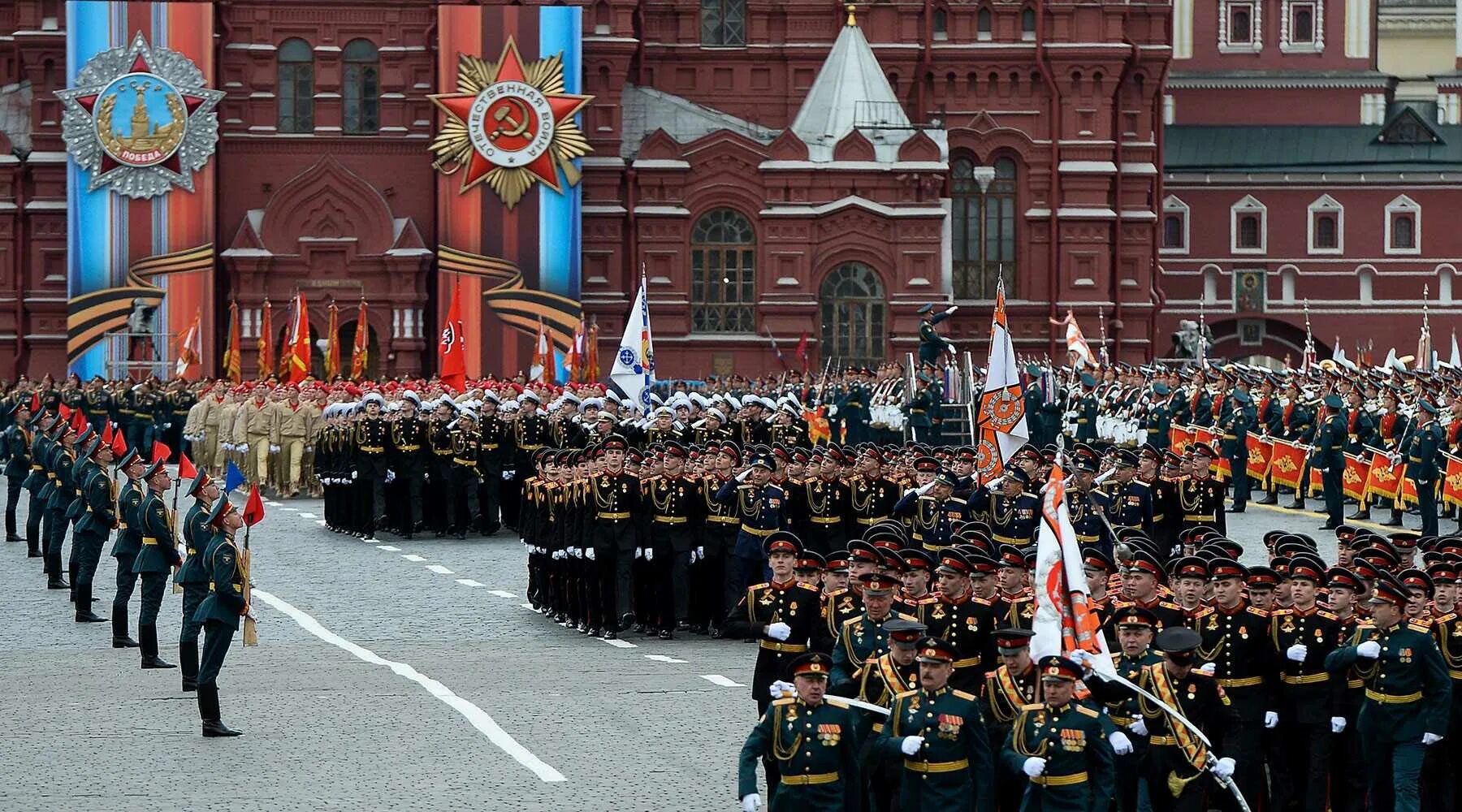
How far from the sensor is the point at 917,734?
9.94m

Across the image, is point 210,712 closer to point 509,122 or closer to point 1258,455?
point 1258,455

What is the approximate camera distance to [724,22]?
4947 cm

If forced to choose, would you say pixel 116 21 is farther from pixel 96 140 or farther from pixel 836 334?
pixel 836 334

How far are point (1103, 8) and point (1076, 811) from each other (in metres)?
40.7

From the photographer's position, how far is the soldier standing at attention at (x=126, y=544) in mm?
17478

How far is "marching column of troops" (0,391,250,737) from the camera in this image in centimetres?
1435

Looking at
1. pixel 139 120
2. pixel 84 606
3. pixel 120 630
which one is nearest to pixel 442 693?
pixel 120 630

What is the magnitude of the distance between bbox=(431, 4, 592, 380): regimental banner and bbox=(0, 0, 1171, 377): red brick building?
0.73 m

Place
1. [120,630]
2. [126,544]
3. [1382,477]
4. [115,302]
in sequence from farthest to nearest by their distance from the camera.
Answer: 1. [115,302]
2. [1382,477]
3. [120,630]
4. [126,544]

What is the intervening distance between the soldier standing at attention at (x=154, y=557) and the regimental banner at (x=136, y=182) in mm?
28706

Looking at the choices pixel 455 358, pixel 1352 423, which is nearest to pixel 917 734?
pixel 1352 423

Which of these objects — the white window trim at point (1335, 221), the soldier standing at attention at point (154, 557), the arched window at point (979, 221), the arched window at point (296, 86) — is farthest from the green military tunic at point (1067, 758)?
the white window trim at point (1335, 221)

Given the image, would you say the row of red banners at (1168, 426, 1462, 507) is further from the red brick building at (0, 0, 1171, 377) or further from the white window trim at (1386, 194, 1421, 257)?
the white window trim at (1386, 194, 1421, 257)

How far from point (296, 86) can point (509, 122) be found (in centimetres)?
509
